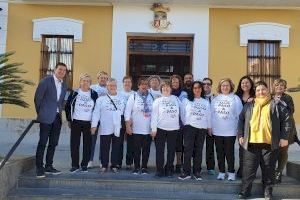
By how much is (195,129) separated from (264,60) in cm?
569

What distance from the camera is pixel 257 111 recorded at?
7.16 metres

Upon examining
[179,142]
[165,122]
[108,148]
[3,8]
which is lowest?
[108,148]

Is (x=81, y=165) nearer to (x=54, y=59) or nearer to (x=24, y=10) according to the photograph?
(x=54, y=59)

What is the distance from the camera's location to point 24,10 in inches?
504

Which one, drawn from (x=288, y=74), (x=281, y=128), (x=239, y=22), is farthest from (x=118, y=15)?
(x=281, y=128)

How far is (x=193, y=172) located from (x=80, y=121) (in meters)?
2.16

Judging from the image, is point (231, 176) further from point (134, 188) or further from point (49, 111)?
point (49, 111)

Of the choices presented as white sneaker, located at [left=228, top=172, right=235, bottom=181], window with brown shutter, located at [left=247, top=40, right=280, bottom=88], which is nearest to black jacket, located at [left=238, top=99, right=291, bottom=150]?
white sneaker, located at [left=228, top=172, right=235, bottom=181]

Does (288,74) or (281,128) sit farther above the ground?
(288,74)

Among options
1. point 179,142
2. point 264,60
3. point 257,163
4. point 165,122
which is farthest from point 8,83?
point 264,60

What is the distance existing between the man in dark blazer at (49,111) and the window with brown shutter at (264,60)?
21.1ft

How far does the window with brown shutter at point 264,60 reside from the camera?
41.8 feet

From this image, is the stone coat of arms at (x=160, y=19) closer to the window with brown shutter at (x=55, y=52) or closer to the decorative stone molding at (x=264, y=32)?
the decorative stone molding at (x=264, y=32)

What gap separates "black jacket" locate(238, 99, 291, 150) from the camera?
702 cm
